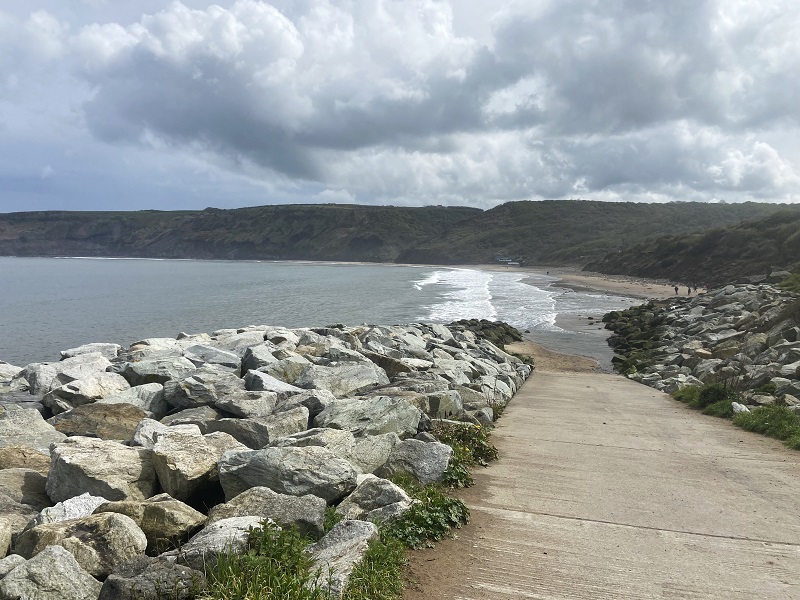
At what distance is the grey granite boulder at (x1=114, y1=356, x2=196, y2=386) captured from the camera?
1085cm

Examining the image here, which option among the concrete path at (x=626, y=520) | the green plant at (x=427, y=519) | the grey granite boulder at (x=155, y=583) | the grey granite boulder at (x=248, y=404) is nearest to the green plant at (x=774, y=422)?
the concrete path at (x=626, y=520)

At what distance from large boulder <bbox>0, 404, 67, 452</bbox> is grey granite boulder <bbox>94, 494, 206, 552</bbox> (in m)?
3.43

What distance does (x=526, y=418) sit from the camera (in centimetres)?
1042

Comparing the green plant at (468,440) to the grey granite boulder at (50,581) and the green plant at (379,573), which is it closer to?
the green plant at (379,573)

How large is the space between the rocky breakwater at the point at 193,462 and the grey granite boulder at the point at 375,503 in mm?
12

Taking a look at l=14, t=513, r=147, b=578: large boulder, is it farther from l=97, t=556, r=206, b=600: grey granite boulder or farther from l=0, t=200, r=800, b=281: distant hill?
l=0, t=200, r=800, b=281: distant hill

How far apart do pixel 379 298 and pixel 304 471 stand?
45.4 metres

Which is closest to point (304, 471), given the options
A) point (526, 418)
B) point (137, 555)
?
point (137, 555)

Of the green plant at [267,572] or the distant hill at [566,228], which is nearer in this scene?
the green plant at [267,572]

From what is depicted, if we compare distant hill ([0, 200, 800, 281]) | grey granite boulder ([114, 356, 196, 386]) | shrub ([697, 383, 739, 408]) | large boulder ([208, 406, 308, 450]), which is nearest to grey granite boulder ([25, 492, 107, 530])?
large boulder ([208, 406, 308, 450])

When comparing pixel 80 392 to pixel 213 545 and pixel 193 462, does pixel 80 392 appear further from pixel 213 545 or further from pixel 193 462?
pixel 213 545

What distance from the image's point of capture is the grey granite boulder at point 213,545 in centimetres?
392

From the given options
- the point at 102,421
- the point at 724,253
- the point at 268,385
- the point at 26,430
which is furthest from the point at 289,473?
the point at 724,253

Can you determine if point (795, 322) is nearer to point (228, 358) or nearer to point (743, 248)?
point (228, 358)
